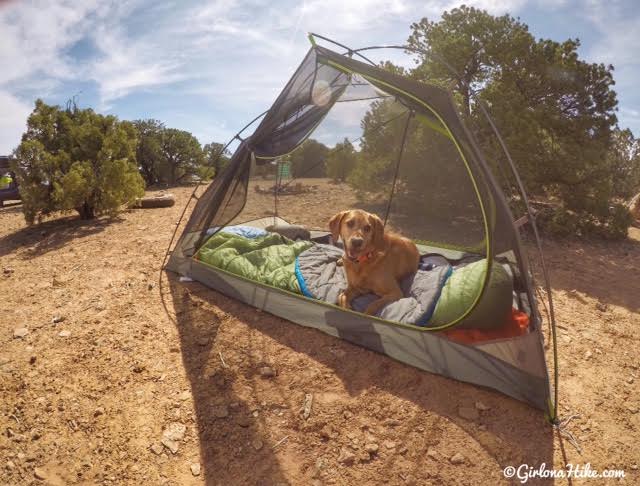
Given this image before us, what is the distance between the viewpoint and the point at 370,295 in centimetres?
366

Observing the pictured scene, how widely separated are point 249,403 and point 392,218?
3.74 meters

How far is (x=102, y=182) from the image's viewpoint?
693 centimetres

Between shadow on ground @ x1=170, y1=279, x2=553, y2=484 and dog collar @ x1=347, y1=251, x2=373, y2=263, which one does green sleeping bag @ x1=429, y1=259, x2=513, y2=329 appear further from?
dog collar @ x1=347, y1=251, x2=373, y2=263

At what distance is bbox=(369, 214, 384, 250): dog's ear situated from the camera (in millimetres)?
3725

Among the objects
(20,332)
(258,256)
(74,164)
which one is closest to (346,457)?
(258,256)

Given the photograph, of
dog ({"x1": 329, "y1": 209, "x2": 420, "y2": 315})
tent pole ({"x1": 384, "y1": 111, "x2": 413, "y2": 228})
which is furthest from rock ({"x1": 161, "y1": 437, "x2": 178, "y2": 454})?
tent pole ({"x1": 384, "y1": 111, "x2": 413, "y2": 228})

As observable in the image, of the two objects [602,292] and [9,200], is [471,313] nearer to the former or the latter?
[602,292]

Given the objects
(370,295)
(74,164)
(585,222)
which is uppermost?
(74,164)

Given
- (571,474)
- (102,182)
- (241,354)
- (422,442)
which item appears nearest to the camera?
(571,474)

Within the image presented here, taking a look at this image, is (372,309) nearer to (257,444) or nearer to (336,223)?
(336,223)

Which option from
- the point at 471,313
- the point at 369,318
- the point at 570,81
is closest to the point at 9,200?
A: the point at 369,318

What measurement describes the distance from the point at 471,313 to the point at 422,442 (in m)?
1.11

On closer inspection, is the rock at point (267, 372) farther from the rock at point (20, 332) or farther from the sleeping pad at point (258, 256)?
the rock at point (20, 332)

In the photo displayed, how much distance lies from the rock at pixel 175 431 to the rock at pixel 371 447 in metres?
1.20
